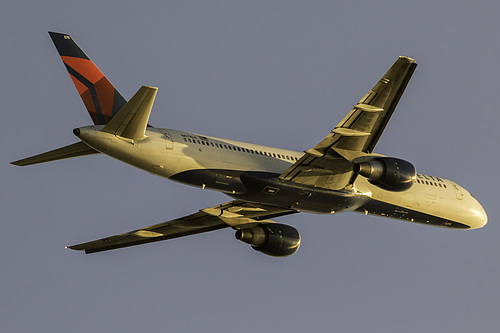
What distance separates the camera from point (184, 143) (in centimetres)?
3469

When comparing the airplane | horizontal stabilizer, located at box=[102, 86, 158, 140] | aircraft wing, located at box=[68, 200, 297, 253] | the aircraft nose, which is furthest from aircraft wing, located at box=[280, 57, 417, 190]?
the aircraft nose

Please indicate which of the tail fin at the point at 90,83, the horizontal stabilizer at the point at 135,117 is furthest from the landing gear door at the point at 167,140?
the tail fin at the point at 90,83

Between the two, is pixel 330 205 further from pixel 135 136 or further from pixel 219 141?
pixel 135 136

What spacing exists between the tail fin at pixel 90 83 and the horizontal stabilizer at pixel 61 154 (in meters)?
2.32

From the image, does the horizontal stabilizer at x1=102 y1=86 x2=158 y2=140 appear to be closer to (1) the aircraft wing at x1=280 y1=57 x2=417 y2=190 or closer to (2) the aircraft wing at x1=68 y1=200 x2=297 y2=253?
(1) the aircraft wing at x1=280 y1=57 x2=417 y2=190

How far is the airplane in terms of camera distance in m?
32.7

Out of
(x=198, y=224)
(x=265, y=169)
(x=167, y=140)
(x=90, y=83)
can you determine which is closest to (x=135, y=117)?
(x=167, y=140)

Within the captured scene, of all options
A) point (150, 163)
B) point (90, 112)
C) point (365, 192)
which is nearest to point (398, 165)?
point (365, 192)

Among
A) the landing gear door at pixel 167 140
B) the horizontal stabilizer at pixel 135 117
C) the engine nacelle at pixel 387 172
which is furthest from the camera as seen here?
the engine nacelle at pixel 387 172

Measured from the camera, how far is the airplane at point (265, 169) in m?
32.7

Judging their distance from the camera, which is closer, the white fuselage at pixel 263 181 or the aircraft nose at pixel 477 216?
the white fuselage at pixel 263 181

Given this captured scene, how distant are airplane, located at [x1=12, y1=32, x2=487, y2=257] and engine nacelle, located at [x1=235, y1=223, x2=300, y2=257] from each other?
0.05 metres

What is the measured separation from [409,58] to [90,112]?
43.9ft

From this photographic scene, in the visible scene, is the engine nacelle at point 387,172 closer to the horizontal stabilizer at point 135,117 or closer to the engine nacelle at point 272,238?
the engine nacelle at point 272,238
